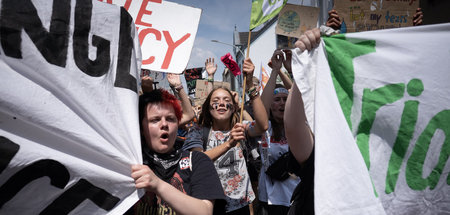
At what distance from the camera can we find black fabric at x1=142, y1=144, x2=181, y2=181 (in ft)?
4.79

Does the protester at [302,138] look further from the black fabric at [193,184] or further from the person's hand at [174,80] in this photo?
the person's hand at [174,80]

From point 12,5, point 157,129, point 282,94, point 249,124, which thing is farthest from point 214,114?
point 12,5

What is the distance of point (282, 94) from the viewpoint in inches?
109

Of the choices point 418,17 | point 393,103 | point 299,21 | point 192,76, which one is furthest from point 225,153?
point 192,76

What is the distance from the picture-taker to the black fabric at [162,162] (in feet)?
4.79

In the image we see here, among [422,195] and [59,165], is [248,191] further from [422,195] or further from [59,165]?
[59,165]

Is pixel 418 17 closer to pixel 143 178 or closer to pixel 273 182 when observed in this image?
pixel 273 182

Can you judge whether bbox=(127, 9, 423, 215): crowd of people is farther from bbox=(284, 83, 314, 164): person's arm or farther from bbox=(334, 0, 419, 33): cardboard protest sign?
bbox=(334, 0, 419, 33): cardboard protest sign

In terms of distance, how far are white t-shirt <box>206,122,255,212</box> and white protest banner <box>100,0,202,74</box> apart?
93cm

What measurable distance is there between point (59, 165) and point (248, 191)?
1788mm

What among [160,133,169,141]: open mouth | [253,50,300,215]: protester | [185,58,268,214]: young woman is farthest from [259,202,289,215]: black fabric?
[160,133,169,141]: open mouth

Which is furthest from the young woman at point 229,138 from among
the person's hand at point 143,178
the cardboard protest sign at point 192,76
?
the cardboard protest sign at point 192,76

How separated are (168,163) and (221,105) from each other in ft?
4.28

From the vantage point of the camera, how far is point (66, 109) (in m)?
1.09
